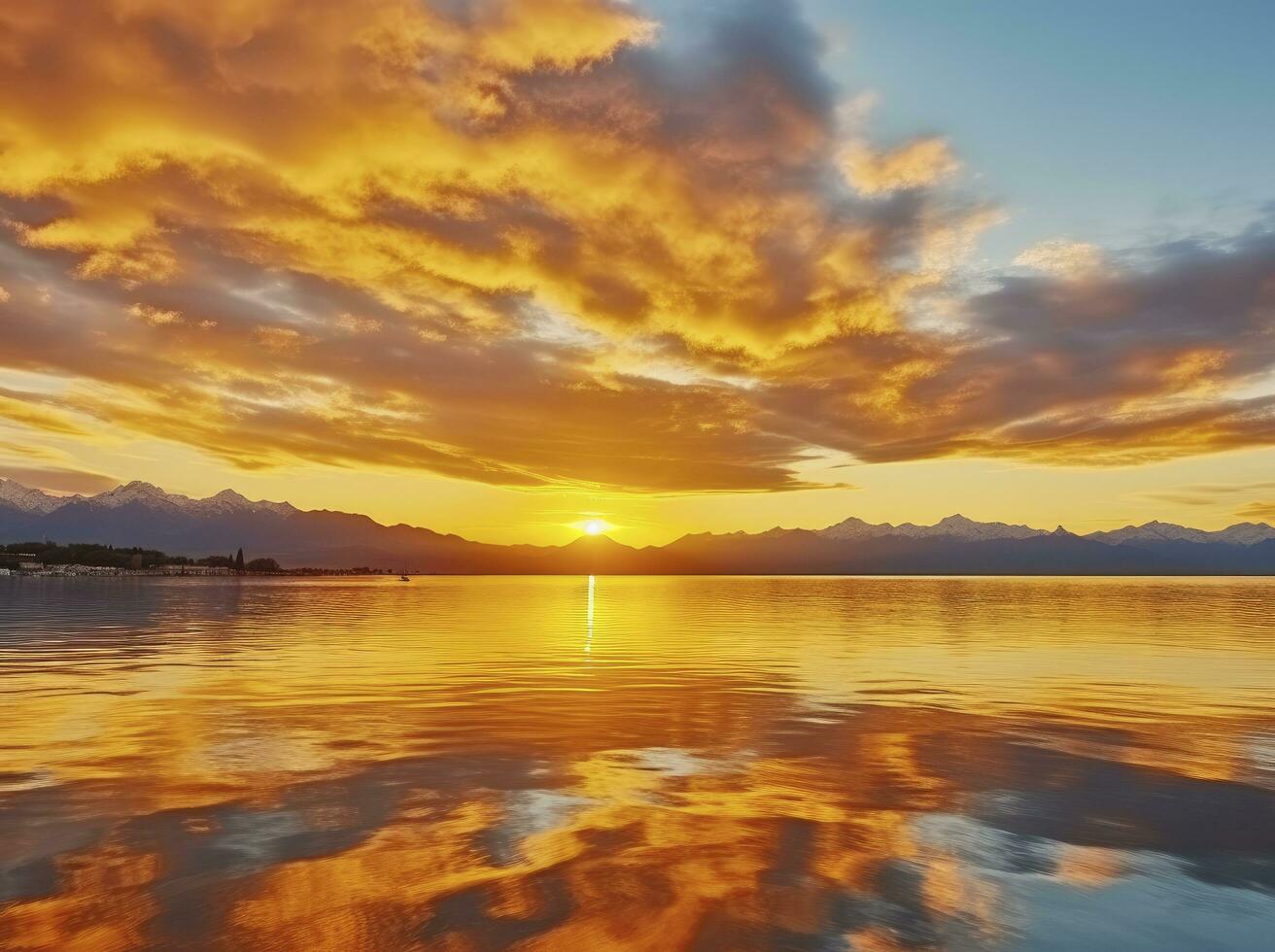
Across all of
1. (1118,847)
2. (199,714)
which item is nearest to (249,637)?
(199,714)

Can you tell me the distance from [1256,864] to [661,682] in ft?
72.6

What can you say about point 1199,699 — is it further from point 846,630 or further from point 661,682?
point 846,630

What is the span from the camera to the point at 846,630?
63531mm

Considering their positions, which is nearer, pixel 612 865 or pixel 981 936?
pixel 981 936

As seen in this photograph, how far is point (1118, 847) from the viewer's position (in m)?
12.8

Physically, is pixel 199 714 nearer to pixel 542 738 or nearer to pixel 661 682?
pixel 542 738

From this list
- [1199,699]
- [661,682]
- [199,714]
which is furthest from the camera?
[661,682]

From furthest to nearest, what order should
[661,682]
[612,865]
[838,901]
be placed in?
→ [661,682] → [612,865] → [838,901]

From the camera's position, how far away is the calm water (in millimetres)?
9750

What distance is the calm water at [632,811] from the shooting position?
975cm

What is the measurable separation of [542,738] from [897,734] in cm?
931

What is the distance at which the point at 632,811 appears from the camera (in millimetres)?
14352

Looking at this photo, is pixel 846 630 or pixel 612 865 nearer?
pixel 612 865

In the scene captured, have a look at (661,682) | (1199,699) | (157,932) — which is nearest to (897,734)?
(661,682)
